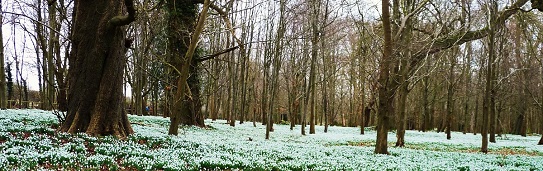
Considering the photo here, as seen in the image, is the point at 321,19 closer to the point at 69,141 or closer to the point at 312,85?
the point at 312,85

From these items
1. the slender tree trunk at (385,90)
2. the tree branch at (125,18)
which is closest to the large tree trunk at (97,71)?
the tree branch at (125,18)

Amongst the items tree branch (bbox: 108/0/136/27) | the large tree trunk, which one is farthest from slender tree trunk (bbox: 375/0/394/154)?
the large tree trunk

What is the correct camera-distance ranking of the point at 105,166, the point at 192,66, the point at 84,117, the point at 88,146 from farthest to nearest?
the point at 192,66 → the point at 84,117 → the point at 88,146 → the point at 105,166

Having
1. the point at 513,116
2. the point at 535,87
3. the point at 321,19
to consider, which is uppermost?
the point at 321,19

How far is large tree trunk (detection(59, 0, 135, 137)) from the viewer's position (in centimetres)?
1181

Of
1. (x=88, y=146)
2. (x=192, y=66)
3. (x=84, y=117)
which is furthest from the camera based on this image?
(x=192, y=66)

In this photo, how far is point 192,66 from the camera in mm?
21984

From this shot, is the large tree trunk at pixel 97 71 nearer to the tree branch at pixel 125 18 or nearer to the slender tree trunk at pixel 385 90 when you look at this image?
the tree branch at pixel 125 18

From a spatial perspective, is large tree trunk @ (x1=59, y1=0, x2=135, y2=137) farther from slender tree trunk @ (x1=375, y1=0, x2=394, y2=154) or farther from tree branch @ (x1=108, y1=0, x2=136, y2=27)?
slender tree trunk @ (x1=375, y1=0, x2=394, y2=154)

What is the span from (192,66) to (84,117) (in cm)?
1040

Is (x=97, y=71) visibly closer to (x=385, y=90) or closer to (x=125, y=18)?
(x=125, y=18)

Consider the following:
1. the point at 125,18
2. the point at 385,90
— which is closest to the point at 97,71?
the point at 125,18

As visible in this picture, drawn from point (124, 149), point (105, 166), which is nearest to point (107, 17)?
point (124, 149)

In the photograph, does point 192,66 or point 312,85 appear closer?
point 192,66
